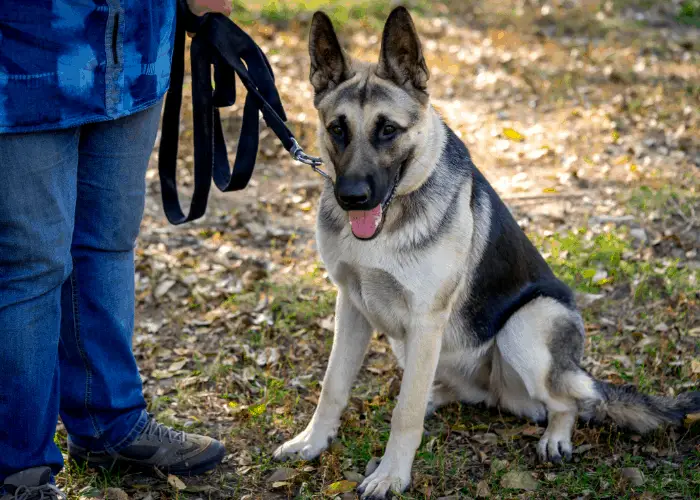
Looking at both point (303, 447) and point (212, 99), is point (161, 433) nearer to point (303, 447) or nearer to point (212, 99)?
point (303, 447)

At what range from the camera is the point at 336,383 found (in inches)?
135

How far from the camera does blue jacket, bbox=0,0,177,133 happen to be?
2.24 metres

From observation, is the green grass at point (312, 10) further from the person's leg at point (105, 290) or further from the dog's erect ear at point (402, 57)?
the person's leg at point (105, 290)

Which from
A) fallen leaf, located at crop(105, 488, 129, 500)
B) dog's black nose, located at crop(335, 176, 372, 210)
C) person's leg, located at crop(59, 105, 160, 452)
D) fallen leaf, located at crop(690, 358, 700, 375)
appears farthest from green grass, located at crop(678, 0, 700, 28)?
fallen leaf, located at crop(105, 488, 129, 500)

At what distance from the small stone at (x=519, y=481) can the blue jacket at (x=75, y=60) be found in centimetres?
216

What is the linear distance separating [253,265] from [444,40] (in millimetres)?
6496

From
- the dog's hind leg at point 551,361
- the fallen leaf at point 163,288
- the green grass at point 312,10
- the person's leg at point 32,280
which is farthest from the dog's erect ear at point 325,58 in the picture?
the green grass at point 312,10

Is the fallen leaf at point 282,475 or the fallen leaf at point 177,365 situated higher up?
the fallen leaf at point 282,475

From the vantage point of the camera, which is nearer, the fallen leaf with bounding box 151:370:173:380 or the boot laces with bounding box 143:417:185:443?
the boot laces with bounding box 143:417:185:443

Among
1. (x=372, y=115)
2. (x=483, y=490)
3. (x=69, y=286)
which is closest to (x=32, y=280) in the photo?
(x=69, y=286)

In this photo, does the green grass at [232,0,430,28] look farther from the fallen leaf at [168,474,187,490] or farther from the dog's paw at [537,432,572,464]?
the fallen leaf at [168,474,187,490]

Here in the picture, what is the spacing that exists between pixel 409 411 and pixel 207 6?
1.85 metres

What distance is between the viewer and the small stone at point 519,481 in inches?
126

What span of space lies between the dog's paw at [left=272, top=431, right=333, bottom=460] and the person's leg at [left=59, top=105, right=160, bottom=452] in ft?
2.14
